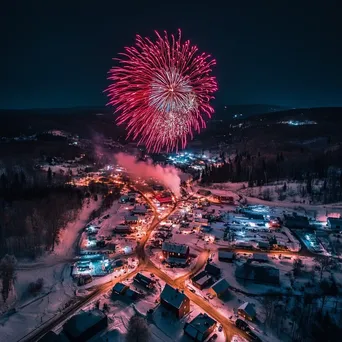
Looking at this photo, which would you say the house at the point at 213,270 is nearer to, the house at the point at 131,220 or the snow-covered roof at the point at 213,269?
the snow-covered roof at the point at 213,269

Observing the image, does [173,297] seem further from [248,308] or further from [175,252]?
[175,252]

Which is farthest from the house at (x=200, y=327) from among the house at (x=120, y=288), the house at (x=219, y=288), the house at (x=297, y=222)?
the house at (x=297, y=222)

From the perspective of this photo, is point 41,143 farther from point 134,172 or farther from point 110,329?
point 110,329

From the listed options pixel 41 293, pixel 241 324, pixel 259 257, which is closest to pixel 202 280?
pixel 241 324

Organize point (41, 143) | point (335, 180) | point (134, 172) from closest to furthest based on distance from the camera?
point (335, 180), point (134, 172), point (41, 143)

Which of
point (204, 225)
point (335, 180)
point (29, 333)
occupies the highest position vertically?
point (335, 180)

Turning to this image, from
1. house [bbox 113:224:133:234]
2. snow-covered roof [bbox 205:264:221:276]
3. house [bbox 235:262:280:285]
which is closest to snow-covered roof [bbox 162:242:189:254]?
snow-covered roof [bbox 205:264:221:276]

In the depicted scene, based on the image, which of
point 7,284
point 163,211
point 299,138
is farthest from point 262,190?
point 299,138
